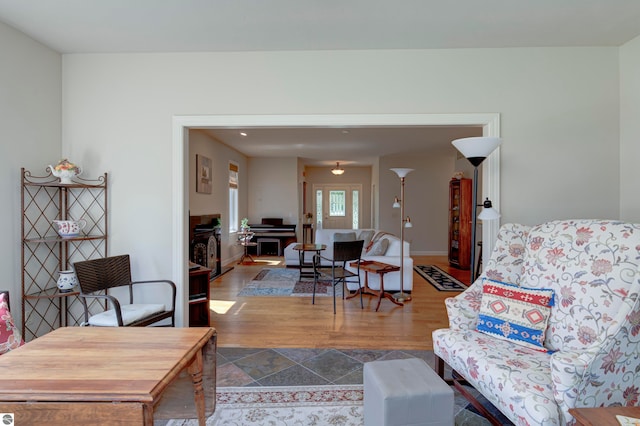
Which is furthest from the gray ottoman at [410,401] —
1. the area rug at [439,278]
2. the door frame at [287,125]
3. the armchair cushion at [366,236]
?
the armchair cushion at [366,236]

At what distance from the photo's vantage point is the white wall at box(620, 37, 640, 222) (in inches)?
106

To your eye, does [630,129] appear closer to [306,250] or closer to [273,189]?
[306,250]

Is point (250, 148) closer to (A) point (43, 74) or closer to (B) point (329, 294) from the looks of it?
(B) point (329, 294)

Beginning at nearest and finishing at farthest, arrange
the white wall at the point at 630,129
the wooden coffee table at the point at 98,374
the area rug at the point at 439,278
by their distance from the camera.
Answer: the wooden coffee table at the point at 98,374
the white wall at the point at 630,129
the area rug at the point at 439,278

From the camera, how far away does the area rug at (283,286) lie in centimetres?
492

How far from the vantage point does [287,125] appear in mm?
2982

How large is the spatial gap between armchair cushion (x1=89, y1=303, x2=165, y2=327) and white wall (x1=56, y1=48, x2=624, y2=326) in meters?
0.41

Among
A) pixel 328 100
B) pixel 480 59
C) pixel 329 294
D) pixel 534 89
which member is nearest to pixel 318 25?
pixel 328 100

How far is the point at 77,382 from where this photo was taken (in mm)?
1195

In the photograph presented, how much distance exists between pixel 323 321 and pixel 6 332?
265 cm

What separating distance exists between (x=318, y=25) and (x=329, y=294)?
3.53 m


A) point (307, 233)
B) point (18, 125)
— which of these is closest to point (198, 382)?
point (18, 125)

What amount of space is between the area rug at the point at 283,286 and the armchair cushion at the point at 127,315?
7.16 feet

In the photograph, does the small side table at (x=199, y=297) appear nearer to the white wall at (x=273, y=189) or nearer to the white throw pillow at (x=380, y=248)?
the white throw pillow at (x=380, y=248)
